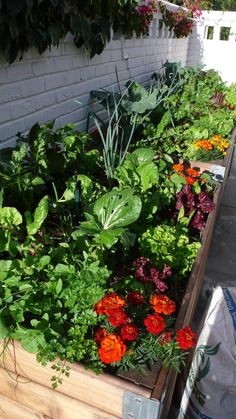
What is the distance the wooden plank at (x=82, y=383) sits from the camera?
37.0 inches

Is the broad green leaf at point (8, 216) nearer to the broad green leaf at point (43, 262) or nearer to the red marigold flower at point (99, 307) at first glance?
the broad green leaf at point (43, 262)

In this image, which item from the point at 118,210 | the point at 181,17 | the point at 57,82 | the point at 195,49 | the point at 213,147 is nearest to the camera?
the point at 118,210

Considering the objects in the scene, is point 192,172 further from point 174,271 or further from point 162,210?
point 174,271

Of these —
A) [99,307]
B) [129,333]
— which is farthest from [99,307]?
[129,333]

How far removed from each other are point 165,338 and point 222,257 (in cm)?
171

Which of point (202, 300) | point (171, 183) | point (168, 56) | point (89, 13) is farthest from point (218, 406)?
point (168, 56)

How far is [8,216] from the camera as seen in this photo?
1.25 meters

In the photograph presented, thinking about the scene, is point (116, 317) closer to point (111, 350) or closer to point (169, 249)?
point (111, 350)

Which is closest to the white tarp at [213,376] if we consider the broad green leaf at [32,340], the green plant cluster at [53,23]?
the broad green leaf at [32,340]

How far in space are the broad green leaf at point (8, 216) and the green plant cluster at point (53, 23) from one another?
999mm

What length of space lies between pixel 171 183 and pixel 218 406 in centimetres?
110

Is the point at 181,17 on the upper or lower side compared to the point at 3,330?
upper

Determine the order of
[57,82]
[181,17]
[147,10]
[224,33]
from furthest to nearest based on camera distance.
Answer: [224,33] → [181,17] → [147,10] → [57,82]

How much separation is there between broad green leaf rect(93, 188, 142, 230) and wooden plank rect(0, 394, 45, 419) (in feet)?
2.27
